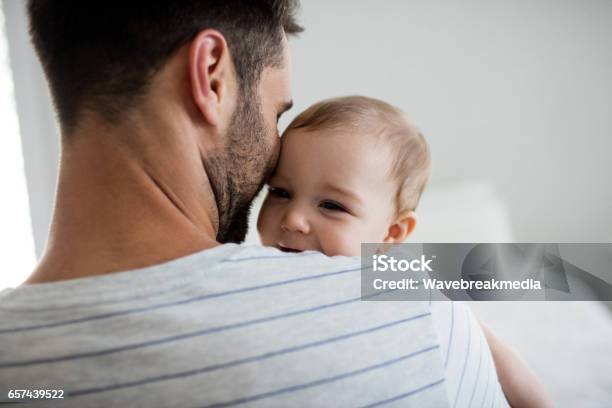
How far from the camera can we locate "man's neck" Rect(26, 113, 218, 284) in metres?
0.64

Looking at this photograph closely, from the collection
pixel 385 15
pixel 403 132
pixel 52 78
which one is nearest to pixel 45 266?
pixel 52 78

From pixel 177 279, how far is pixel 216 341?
0.27 ft

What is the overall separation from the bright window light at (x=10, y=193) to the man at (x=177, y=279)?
1.55 metres

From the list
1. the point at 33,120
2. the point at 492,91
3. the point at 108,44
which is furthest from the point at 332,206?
the point at 492,91

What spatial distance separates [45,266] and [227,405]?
28 centimetres

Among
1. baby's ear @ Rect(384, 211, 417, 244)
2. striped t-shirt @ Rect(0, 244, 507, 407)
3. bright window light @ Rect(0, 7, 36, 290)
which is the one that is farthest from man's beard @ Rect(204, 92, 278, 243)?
bright window light @ Rect(0, 7, 36, 290)

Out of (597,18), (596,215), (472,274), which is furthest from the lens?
(596,215)

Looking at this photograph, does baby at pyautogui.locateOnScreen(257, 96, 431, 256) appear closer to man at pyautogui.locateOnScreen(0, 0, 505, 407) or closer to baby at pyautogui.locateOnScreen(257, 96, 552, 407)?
baby at pyautogui.locateOnScreen(257, 96, 552, 407)

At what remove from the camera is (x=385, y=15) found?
9.20 ft

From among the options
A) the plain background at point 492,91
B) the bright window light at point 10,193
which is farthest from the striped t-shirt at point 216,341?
the plain background at point 492,91

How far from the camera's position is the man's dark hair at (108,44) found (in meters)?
0.74

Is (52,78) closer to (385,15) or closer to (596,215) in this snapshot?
(385,15)

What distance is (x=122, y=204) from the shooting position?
2.24ft

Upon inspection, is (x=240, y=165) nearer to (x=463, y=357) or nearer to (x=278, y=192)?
(x=278, y=192)
